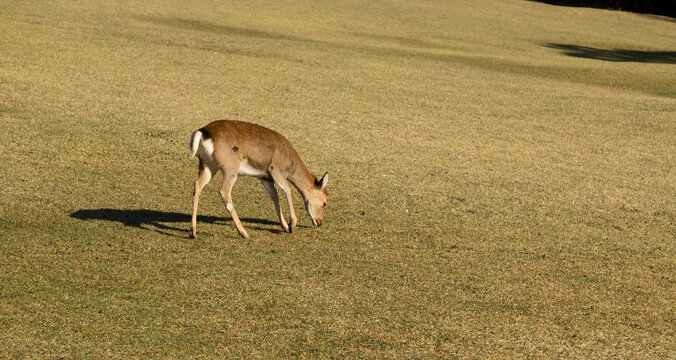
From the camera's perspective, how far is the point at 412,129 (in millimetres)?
12305

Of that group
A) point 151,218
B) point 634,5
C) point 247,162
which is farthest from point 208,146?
point 634,5

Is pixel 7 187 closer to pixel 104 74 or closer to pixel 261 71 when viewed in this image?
pixel 104 74

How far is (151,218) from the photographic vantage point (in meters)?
7.04

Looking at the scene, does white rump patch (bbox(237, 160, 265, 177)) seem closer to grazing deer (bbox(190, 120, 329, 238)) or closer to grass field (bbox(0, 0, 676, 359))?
grazing deer (bbox(190, 120, 329, 238))

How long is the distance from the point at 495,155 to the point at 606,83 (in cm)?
1058

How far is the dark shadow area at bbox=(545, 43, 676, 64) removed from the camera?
26.7 m

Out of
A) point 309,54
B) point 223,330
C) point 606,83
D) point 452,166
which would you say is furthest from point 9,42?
point 606,83

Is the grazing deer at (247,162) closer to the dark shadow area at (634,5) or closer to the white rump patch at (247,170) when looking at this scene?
the white rump patch at (247,170)

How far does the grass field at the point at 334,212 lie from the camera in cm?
488

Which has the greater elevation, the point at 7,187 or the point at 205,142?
the point at 205,142

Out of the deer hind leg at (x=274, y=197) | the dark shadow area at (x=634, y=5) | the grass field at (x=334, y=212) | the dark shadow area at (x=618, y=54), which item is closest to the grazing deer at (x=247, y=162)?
the deer hind leg at (x=274, y=197)

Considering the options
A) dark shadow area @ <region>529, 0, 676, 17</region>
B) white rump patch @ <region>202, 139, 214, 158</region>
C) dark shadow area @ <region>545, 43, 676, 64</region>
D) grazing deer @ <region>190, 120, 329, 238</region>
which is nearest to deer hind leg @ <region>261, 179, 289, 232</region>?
grazing deer @ <region>190, 120, 329, 238</region>

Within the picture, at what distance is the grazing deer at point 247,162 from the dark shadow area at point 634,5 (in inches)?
1873

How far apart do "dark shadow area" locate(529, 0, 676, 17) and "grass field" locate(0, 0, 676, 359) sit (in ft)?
109
